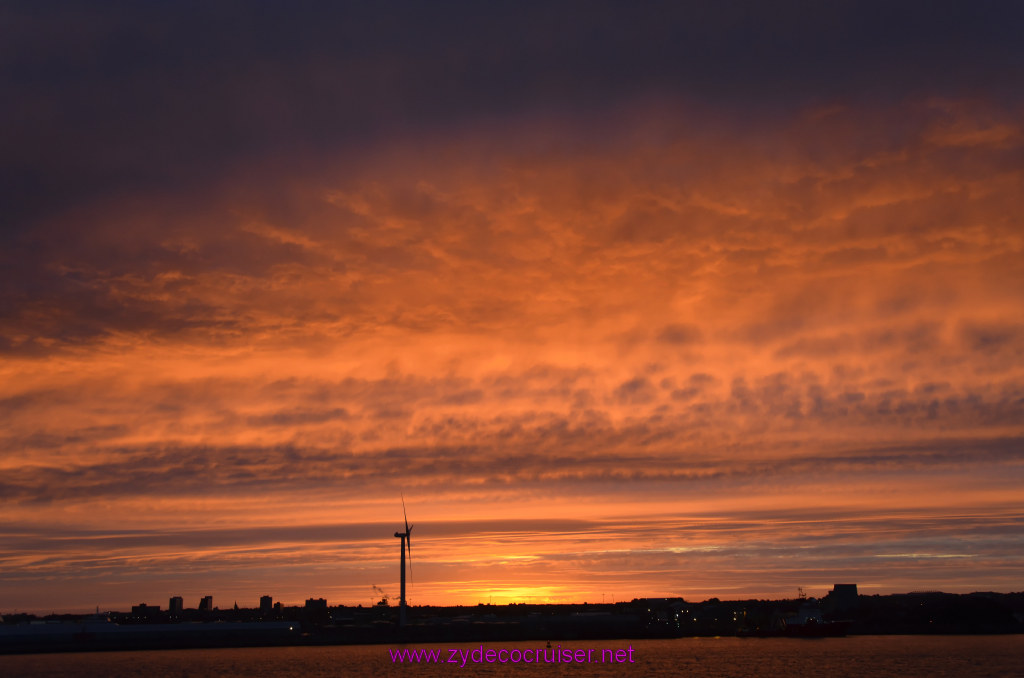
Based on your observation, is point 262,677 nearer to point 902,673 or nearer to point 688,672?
point 688,672

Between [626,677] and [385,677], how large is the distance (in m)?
51.2

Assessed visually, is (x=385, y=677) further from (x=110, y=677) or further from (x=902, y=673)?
(x=902, y=673)

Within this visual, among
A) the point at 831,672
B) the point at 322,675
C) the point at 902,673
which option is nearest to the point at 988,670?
the point at 902,673

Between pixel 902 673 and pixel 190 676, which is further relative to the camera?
pixel 190 676

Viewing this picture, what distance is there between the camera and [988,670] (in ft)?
616

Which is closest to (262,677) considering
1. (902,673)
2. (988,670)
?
(902,673)

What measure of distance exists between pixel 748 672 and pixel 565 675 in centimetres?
3944

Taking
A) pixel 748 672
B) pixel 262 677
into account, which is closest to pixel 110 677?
pixel 262 677

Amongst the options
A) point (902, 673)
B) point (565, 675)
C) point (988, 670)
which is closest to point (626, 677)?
point (565, 675)

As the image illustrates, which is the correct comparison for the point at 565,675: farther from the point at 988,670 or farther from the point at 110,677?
the point at 110,677

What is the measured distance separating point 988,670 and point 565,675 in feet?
297

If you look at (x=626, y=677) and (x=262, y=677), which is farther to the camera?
(x=262, y=677)

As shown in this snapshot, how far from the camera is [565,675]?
625 feet

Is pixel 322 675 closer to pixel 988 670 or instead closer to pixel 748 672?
pixel 748 672
